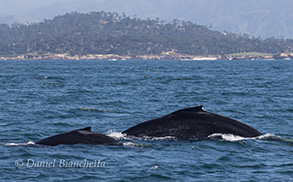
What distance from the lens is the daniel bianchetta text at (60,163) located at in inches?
557

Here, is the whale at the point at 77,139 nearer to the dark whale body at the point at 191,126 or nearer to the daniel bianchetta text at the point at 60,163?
the daniel bianchetta text at the point at 60,163

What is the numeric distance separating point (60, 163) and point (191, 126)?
4549 mm

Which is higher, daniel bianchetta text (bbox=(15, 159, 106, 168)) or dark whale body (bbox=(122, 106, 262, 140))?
dark whale body (bbox=(122, 106, 262, 140))

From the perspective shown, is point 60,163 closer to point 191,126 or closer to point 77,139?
point 77,139

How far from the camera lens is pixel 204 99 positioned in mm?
39094

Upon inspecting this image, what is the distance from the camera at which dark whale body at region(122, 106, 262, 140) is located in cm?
1595

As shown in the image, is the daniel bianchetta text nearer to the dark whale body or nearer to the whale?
the whale

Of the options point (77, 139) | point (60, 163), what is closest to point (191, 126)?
point (77, 139)

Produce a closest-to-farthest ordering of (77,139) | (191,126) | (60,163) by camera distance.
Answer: (60,163) < (77,139) < (191,126)

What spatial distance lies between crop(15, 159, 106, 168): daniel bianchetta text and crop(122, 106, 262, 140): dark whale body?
2.53m

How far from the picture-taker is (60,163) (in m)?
14.3

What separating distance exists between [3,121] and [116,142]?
1070 cm

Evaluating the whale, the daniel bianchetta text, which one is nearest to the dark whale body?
the whale

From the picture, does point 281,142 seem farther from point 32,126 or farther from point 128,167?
point 32,126
